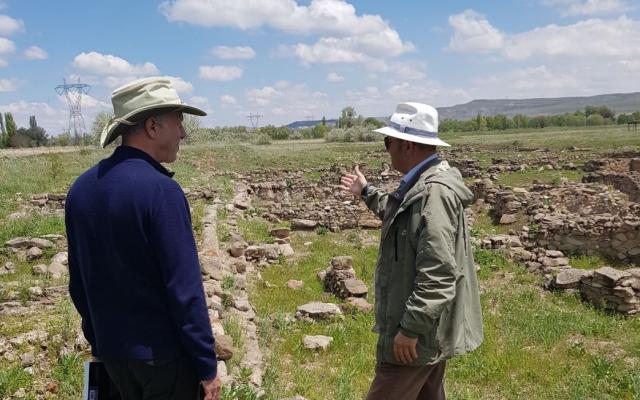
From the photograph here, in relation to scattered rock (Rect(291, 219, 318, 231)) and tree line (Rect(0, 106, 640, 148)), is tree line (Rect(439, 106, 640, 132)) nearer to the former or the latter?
tree line (Rect(0, 106, 640, 148))

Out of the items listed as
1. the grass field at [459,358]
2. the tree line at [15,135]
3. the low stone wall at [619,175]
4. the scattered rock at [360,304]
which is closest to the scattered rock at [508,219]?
the grass field at [459,358]

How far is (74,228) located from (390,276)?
1.88 m

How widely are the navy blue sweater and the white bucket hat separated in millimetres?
1547

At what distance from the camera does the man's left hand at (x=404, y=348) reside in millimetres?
3182

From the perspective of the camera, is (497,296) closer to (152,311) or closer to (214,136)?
(152,311)

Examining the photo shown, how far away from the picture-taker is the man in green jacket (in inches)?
122

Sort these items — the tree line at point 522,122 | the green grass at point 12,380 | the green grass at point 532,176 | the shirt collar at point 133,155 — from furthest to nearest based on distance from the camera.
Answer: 1. the tree line at point 522,122
2. the green grass at point 532,176
3. the green grass at point 12,380
4. the shirt collar at point 133,155

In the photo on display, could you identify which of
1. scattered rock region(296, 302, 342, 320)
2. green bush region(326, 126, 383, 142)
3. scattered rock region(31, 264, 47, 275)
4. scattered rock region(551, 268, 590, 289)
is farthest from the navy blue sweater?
green bush region(326, 126, 383, 142)

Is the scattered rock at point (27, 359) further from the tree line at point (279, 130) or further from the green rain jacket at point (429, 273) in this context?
the tree line at point (279, 130)

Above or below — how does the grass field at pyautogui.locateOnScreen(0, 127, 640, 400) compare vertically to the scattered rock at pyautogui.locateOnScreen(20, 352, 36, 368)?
below

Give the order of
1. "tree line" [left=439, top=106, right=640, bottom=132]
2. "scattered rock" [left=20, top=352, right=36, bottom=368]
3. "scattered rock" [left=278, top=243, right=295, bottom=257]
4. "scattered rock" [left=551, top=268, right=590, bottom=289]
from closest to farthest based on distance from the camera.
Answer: "scattered rock" [left=20, top=352, right=36, bottom=368] < "scattered rock" [left=551, top=268, right=590, bottom=289] < "scattered rock" [left=278, top=243, right=295, bottom=257] < "tree line" [left=439, top=106, right=640, bottom=132]

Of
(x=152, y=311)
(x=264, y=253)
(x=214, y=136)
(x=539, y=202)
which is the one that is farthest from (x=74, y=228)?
(x=214, y=136)

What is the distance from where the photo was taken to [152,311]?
2.60 m

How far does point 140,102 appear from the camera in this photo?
2.63 meters
